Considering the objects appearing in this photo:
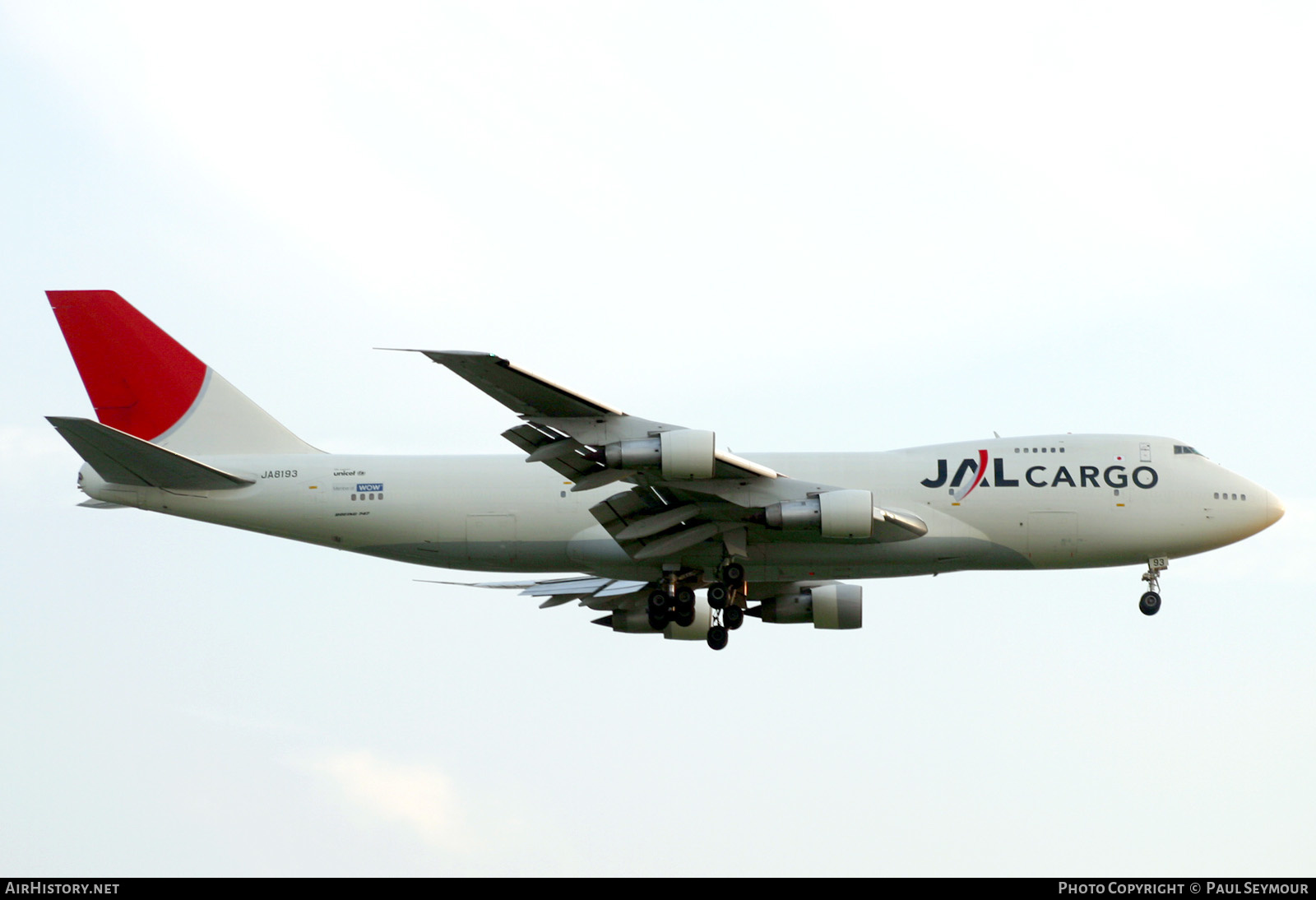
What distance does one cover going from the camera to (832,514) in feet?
104

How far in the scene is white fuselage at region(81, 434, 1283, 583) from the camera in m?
34.5

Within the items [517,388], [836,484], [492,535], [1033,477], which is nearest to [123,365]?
[492,535]

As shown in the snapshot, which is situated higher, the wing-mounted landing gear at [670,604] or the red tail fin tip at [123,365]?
the red tail fin tip at [123,365]

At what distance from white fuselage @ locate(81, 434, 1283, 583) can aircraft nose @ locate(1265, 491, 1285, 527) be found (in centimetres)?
16

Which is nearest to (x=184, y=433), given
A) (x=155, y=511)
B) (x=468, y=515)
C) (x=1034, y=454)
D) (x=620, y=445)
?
(x=155, y=511)

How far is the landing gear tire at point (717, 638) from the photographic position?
3506 cm

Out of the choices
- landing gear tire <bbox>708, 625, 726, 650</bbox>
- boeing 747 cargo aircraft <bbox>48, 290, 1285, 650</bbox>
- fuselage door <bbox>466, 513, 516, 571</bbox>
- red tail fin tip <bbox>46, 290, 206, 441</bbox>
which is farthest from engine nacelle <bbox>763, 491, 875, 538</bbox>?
red tail fin tip <bbox>46, 290, 206, 441</bbox>

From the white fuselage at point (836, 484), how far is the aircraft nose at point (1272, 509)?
163mm

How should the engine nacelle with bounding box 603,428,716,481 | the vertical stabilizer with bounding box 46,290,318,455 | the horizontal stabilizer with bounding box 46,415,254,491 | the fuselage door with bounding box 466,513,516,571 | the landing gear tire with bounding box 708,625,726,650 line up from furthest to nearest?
1. the vertical stabilizer with bounding box 46,290,318,455
2. the landing gear tire with bounding box 708,625,726,650
3. the fuselage door with bounding box 466,513,516,571
4. the horizontal stabilizer with bounding box 46,415,254,491
5. the engine nacelle with bounding box 603,428,716,481

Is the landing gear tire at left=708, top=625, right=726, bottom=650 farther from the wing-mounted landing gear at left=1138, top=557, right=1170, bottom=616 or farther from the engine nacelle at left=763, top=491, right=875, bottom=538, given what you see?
the wing-mounted landing gear at left=1138, top=557, right=1170, bottom=616

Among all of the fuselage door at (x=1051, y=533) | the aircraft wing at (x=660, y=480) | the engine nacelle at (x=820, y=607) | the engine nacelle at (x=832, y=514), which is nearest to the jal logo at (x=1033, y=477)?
the fuselage door at (x=1051, y=533)

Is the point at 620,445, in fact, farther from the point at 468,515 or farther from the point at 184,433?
the point at 184,433

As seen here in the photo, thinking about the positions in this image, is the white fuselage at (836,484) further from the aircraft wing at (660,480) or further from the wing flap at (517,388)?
the wing flap at (517,388)

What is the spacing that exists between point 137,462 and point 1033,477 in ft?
71.3
